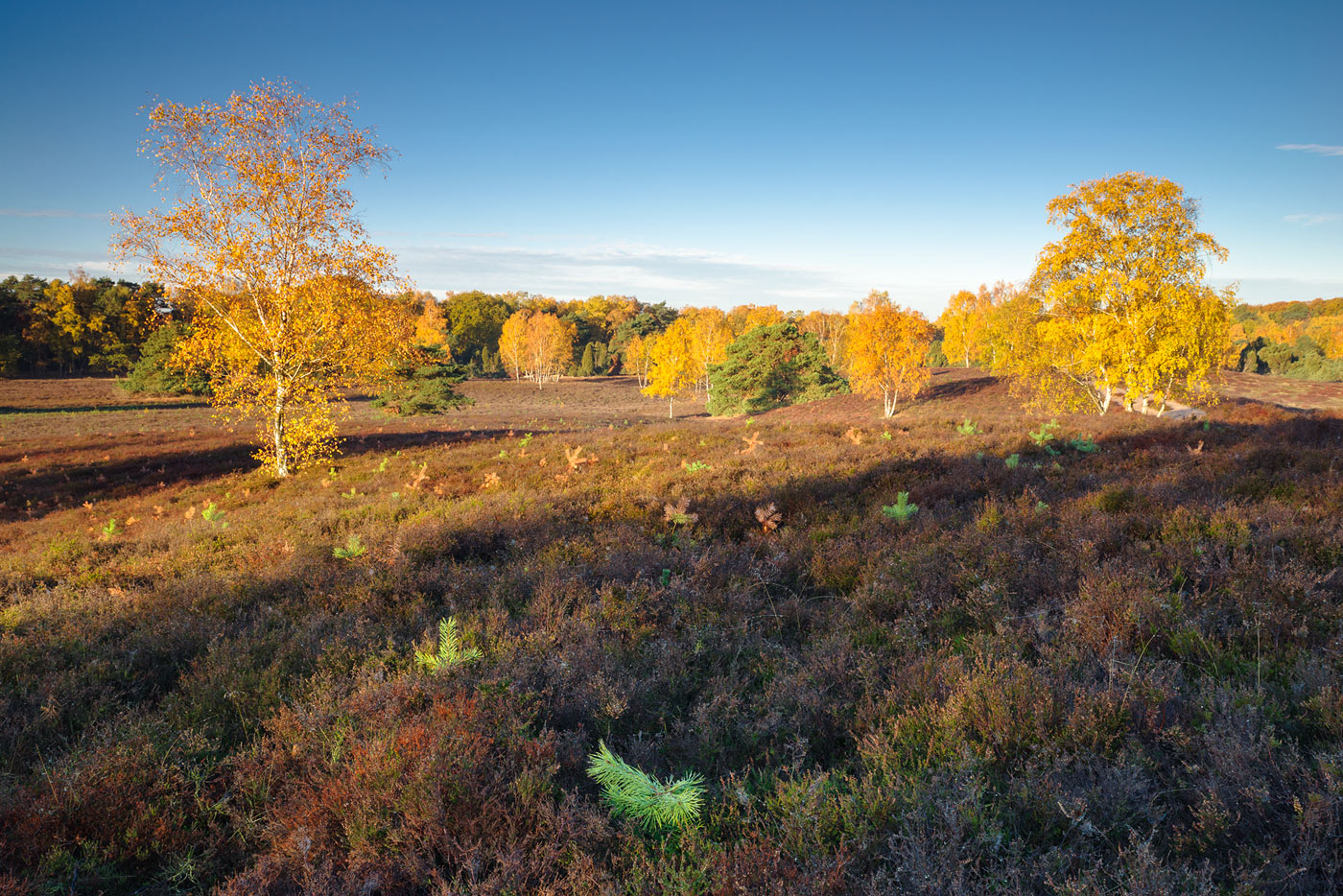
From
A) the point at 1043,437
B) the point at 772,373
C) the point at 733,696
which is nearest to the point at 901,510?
the point at 733,696

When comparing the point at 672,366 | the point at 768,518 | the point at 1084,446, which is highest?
the point at 672,366

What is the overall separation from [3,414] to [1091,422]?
5615 centimetres

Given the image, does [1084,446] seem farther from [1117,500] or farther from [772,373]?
[772,373]

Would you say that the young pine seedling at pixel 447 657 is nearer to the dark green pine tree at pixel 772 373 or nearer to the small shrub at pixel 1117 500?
the small shrub at pixel 1117 500

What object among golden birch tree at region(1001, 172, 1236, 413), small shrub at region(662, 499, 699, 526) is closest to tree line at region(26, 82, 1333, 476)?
golden birch tree at region(1001, 172, 1236, 413)

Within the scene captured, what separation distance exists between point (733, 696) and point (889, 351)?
1436 inches

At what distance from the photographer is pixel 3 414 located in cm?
3631

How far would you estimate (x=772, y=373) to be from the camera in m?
45.3

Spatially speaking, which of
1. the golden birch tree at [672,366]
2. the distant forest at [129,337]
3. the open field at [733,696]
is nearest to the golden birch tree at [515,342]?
the distant forest at [129,337]

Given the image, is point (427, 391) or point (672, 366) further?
point (672, 366)

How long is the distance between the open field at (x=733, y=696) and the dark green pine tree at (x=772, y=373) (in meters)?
37.1

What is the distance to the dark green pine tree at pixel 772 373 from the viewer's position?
45.0m

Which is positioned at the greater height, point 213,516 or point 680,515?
point 680,515

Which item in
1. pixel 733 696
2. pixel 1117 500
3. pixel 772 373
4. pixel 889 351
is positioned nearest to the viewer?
pixel 733 696
